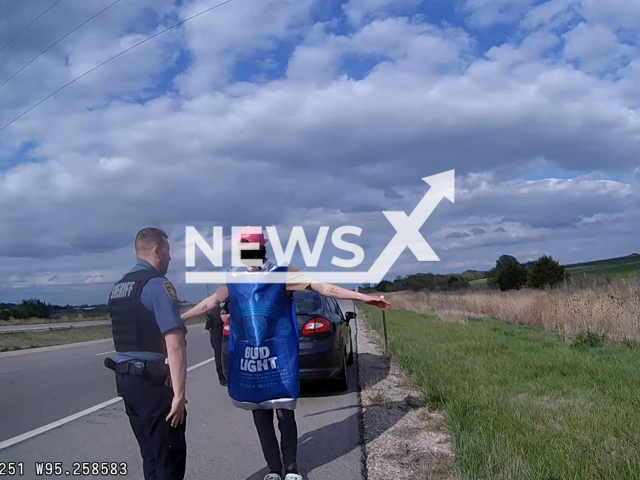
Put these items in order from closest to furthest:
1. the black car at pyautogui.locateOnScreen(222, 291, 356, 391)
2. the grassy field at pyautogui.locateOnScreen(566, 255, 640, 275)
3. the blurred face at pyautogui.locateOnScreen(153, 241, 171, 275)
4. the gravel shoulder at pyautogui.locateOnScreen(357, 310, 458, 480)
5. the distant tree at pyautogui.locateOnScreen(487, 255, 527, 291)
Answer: the blurred face at pyautogui.locateOnScreen(153, 241, 171, 275) < the gravel shoulder at pyautogui.locateOnScreen(357, 310, 458, 480) < the black car at pyautogui.locateOnScreen(222, 291, 356, 391) < the grassy field at pyautogui.locateOnScreen(566, 255, 640, 275) < the distant tree at pyautogui.locateOnScreen(487, 255, 527, 291)

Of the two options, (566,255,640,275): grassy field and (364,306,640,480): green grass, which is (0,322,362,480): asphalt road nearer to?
(364,306,640,480): green grass

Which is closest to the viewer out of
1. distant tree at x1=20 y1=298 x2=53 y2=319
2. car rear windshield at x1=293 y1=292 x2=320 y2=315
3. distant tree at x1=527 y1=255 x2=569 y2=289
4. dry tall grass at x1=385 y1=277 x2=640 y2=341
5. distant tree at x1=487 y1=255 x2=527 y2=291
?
car rear windshield at x1=293 y1=292 x2=320 y2=315

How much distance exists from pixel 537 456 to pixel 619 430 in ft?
4.09

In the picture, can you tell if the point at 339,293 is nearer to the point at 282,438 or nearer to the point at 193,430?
the point at 282,438

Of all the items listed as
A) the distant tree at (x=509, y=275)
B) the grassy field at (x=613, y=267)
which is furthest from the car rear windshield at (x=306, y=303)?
the distant tree at (x=509, y=275)

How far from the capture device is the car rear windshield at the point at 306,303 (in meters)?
9.27

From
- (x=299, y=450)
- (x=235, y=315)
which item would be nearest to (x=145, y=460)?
(x=235, y=315)

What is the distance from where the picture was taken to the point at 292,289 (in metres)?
5.00

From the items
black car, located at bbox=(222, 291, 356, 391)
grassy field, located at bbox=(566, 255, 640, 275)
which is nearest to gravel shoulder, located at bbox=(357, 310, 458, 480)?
black car, located at bbox=(222, 291, 356, 391)

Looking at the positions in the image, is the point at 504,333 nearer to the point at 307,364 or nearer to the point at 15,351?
the point at 307,364

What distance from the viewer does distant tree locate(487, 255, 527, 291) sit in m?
55.1

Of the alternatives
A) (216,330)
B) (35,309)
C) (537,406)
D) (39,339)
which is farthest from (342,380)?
(35,309)

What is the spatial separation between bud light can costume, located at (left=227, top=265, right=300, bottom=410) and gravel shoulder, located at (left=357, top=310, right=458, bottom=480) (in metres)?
1.14

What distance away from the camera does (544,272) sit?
156 ft
